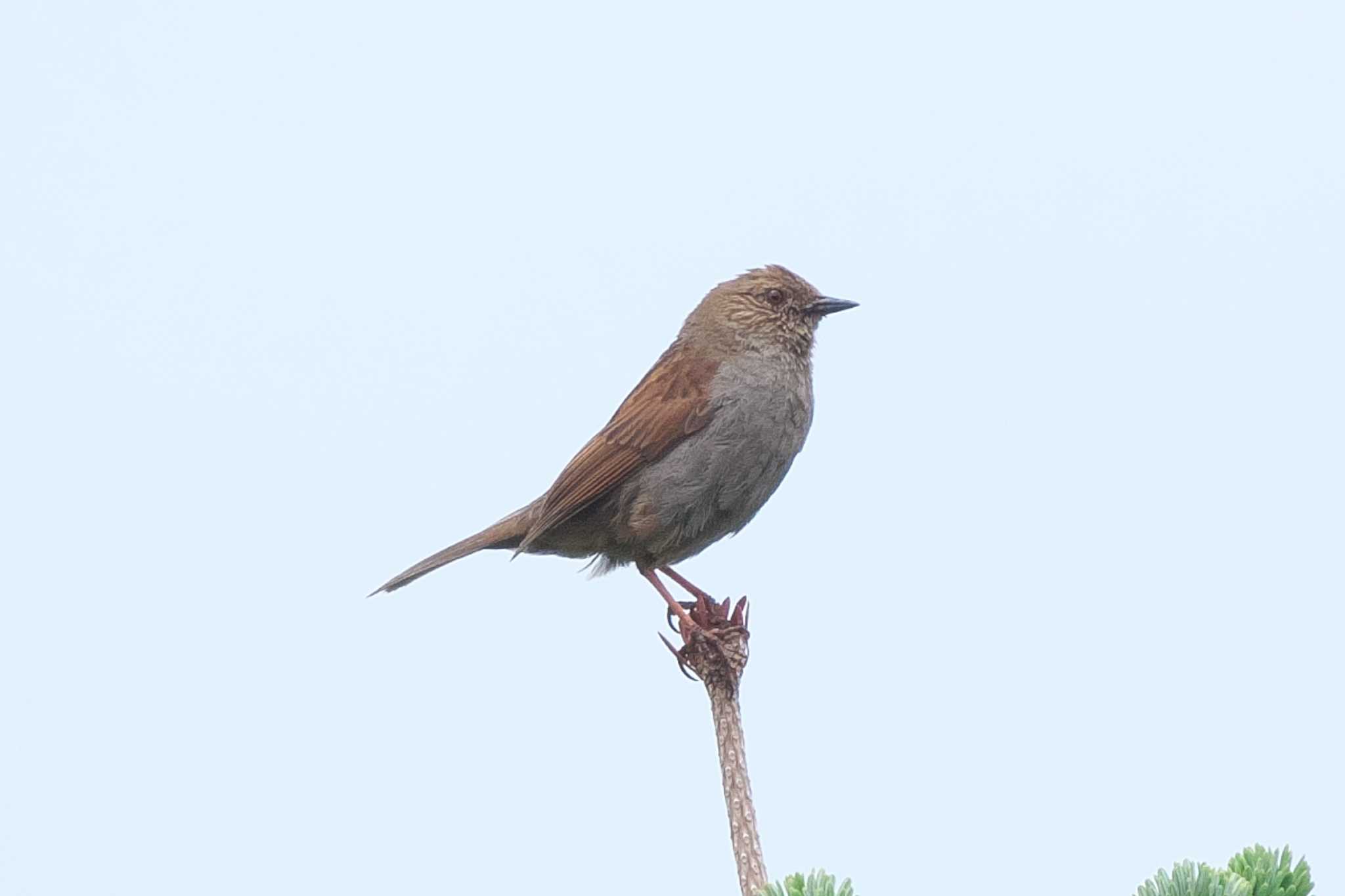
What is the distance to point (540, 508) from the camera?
7.84 metres

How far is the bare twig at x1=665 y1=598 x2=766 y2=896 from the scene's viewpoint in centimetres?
362

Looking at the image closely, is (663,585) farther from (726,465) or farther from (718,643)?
(718,643)

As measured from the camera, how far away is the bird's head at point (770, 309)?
809 centimetres

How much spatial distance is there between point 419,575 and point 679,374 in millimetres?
1736

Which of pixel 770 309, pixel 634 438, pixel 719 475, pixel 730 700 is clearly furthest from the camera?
pixel 770 309

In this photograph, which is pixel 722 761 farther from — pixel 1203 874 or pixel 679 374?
pixel 679 374

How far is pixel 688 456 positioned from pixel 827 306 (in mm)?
1339

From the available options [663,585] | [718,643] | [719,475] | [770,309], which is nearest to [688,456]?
[719,475]

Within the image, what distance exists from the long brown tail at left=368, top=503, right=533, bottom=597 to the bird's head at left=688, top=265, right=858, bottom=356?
4.56 ft

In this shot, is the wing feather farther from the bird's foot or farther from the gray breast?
the bird's foot

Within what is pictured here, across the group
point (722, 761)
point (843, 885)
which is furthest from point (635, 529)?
point (843, 885)

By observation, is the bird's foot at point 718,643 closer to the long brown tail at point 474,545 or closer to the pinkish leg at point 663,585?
the pinkish leg at point 663,585

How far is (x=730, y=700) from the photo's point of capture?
429 centimetres

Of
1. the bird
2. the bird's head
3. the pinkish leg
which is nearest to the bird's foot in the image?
the pinkish leg
